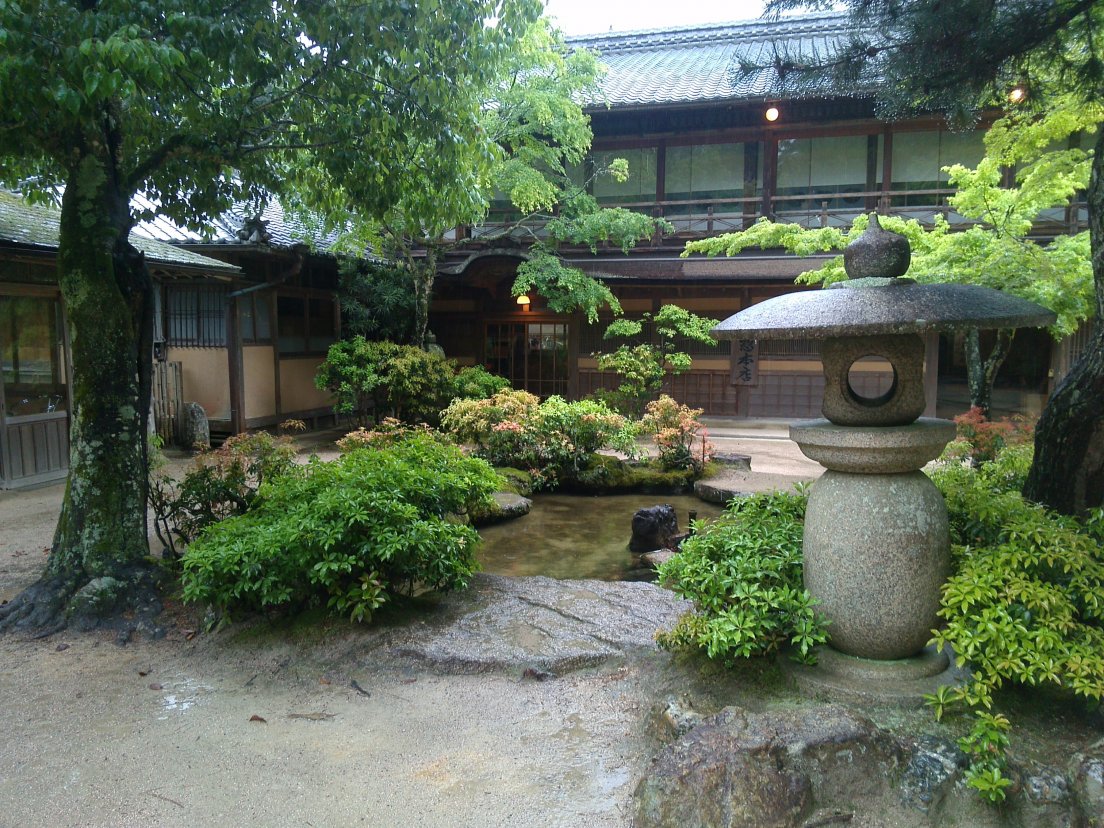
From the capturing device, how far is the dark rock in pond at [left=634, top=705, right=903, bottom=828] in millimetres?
2764

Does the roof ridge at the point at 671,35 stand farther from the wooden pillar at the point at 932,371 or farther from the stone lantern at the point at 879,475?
the stone lantern at the point at 879,475

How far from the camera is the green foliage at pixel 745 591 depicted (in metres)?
3.45

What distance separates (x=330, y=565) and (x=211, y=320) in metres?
10.3

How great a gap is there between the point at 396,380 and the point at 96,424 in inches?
300

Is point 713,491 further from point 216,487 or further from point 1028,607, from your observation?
point 1028,607

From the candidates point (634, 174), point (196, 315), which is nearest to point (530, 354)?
point (634, 174)

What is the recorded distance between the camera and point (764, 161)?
15.0 meters

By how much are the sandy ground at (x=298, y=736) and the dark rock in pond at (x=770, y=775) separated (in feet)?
0.89

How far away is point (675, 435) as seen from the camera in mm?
10430

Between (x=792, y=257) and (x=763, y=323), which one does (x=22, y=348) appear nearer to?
(x=763, y=323)

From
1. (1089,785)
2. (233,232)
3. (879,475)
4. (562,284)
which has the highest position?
(233,232)

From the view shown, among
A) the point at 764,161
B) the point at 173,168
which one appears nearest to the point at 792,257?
the point at 764,161

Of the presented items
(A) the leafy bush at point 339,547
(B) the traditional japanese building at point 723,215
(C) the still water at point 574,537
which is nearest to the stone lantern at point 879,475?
(A) the leafy bush at point 339,547

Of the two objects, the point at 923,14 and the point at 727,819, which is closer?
the point at 727,819
